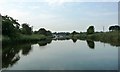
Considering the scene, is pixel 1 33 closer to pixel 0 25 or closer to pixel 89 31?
pixel 0 25

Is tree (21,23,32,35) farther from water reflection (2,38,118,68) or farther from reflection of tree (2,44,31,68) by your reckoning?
reflection of tree (2,44,31,68)

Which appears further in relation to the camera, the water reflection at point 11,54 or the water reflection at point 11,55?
the water reflection at point 11,54

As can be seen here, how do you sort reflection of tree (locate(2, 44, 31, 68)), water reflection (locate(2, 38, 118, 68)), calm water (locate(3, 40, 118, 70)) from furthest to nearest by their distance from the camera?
water reflection (locate(2, 38, 118, 68)) < reflection of tree (locate(2, 44, 31, 68)) < calm water (locate(3, 40, 118, 70))

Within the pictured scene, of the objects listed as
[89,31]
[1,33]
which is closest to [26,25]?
[89,31]

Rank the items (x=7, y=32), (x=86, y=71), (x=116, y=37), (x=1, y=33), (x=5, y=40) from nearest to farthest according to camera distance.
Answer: (x=86, y=71) < (x=5, y=40) < (x=1, y=33) < (x=7, y=32) < (x=116, y=37)

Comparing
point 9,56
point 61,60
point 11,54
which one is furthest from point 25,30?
point 61,60

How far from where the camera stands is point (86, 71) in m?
10.9

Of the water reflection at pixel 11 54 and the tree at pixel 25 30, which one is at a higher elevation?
the tree at pixel 25 30

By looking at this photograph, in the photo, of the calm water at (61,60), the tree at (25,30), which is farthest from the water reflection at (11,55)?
the tree at (25,30)

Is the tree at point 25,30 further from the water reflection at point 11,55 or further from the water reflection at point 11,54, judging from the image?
the water reflection at point 11,55

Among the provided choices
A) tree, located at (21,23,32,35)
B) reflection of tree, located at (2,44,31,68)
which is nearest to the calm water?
reflection of tree, located at (2,44,31,68)

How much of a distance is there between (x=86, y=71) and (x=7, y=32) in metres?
28.3

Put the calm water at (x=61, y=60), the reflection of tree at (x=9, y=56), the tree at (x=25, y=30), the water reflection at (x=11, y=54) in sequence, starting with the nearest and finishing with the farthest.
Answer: the calm water at (x=61, y=60) → the reflection of tree at (x=9, y=56) → the water reflection at (x=11, y=54) → the tree at (x=25, y=30)

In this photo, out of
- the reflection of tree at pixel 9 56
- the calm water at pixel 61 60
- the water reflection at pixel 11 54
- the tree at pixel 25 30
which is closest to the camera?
the calm water at pixel 61 60
